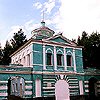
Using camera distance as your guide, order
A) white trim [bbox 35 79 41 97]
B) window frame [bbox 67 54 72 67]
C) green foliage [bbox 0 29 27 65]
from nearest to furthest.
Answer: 1. white trim [bbox 35 79 41 97]
2. window frame [bbox 67 54 72 67]
3. green foliage [bbox 0 29 27 65]

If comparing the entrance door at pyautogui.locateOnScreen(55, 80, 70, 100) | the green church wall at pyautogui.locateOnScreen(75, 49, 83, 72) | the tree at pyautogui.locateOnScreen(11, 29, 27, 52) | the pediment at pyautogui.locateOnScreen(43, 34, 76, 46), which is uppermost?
the tree at pyautogui.locateOnScreen(11, 29, 27, 52)

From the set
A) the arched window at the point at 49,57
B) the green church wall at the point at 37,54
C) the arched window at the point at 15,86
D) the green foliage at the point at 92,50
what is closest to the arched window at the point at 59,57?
the arched window at the point at 49,57

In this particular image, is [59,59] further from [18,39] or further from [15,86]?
[18,39]

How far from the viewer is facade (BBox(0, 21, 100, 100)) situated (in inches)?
935

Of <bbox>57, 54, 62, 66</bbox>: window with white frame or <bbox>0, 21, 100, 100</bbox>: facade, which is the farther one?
<bbox>57, 54, 62, 66</bbox>: window with white frame

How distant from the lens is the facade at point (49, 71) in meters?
23.8

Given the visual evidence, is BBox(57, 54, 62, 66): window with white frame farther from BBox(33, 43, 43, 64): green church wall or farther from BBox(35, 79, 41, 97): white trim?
BBox(35, 79, 41, 97): white trim

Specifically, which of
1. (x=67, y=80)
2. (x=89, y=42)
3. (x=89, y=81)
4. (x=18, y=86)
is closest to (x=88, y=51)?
(x=89, y=42)

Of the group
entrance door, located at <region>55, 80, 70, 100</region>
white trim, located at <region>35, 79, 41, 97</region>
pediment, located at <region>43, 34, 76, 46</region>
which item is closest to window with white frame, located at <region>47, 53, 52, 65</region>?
pediment, located at <region>43, 34, 76, 46</region>

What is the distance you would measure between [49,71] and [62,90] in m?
2.95

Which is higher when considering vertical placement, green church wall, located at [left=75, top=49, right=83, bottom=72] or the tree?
the tree

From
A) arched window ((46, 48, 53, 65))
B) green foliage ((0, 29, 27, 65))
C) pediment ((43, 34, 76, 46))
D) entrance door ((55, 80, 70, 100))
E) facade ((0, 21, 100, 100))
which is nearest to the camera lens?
facade ((0, 21, 100, 100))

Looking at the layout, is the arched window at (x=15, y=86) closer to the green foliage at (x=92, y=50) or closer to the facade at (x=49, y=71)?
the facade at (x=49, y=71)

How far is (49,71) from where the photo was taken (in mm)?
25422
